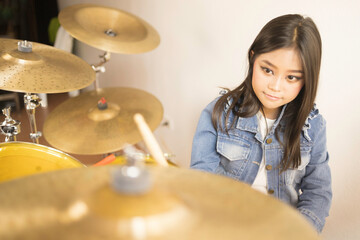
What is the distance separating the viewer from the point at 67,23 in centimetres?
115

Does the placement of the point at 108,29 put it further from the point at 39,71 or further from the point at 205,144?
the point at 205,144

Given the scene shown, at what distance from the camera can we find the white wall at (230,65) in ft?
2.99

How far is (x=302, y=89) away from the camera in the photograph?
79 cm

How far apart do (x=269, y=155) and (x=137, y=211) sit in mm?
633

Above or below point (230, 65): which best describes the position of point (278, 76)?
above

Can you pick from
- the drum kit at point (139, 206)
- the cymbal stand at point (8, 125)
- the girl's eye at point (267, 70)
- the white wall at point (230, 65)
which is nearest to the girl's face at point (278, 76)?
the girl's eye at point (267, 70)

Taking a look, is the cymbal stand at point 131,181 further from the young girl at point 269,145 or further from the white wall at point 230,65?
the white wall at point 230,65

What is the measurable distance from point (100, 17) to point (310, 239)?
4.01 ft

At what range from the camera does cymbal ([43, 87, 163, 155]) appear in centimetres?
118

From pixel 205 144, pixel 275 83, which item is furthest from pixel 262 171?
pixel 275 83

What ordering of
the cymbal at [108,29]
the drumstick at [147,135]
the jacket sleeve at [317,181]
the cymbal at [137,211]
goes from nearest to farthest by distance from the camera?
the cymbal at [137,211], the drumstick at [147,135], the jacket sleeve at [317,181], the cymbal at [108,29]

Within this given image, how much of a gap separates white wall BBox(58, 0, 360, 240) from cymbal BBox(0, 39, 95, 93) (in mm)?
498

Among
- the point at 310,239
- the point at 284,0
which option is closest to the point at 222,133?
the point at 284,0

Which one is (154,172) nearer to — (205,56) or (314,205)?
(314,205)
